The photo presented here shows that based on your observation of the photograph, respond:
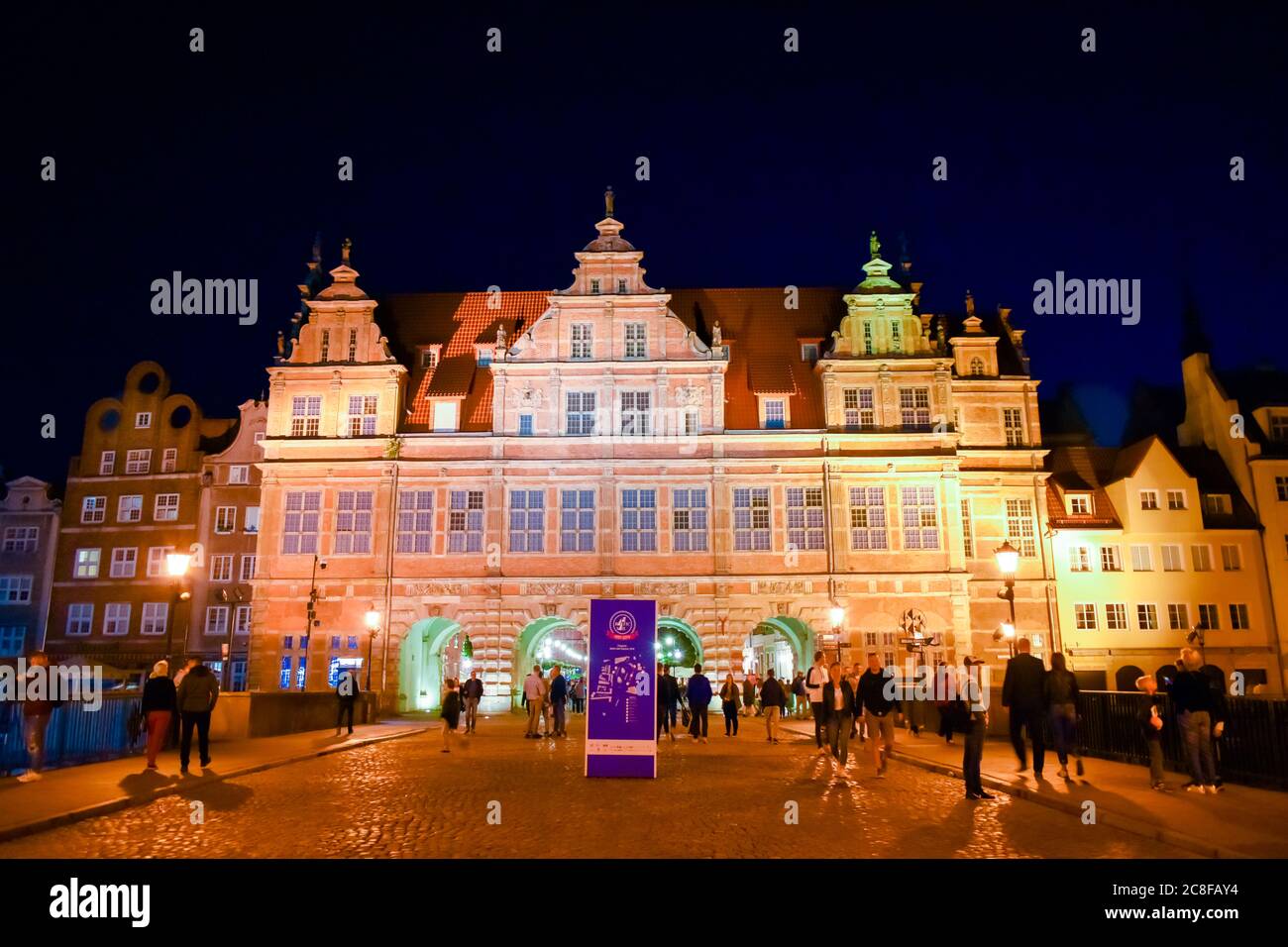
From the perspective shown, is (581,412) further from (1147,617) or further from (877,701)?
(1147,617)

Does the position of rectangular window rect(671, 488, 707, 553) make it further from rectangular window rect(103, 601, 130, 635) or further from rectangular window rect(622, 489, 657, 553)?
rectangular window rect(103, 601, 130, 635)

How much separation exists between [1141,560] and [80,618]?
173 ft

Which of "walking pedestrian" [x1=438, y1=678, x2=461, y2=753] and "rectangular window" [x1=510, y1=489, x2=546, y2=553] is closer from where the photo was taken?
"walking pedestrian" [x1=438, y1=678, x2=461, y2=753]

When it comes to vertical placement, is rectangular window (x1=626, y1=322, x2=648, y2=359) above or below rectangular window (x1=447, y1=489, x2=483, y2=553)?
above

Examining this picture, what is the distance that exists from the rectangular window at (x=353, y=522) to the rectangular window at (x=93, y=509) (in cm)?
1800

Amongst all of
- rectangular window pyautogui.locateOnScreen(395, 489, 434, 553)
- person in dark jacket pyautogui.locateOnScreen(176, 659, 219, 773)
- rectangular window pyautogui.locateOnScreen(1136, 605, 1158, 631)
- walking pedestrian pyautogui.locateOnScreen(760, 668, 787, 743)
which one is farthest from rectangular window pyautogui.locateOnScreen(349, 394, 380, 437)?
rectangular window pyautogui.locateOnScreen(1136, 605, 1158, 631)

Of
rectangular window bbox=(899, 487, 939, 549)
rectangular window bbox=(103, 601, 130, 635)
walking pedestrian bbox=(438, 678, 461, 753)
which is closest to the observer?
walking pedestrian bbox=(438, 678, 461, 753)

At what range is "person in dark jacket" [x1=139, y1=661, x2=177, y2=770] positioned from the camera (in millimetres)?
17172

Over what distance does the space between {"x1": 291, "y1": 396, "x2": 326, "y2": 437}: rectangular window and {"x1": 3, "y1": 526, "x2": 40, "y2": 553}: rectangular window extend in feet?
66.4

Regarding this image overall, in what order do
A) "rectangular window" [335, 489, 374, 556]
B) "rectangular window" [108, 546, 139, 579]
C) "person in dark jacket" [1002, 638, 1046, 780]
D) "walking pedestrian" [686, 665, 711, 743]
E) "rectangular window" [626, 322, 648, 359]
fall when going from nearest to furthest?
"person in dark jacket" [1002, 638, 1046, 780]
"walking pedestrian" [686, 665, 711, 743]
"rectangular window" [335, 489, 374, 556]
"rectangular window" [626, 322, 648, 359]
"rectangular window" [108, 546, 139, 579]

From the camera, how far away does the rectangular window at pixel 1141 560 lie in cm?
4497

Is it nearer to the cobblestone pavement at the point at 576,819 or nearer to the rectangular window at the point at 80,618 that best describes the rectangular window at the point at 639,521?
the cobblestone pavement at the point at 576,819

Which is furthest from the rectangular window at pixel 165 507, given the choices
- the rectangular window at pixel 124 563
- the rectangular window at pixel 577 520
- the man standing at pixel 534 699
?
the man standing at pixel 534 699

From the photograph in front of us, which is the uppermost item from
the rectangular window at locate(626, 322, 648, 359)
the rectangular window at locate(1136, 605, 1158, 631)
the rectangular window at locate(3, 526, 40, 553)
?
the rectangular window at locate(626, 322, 648, 359)
